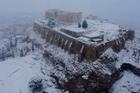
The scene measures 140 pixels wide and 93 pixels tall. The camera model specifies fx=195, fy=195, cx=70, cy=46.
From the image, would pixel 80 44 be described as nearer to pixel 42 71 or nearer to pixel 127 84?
pixel 42 71

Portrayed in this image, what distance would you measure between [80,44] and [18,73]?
9.90 metres

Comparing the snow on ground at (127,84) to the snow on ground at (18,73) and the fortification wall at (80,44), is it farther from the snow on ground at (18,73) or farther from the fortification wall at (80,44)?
the snow on ground at (18,73)

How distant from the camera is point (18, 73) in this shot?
2819 centimetres

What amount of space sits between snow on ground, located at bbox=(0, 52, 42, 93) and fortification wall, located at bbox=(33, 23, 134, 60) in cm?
463

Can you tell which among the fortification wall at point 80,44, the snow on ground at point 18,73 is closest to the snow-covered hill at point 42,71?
the snow on ground at point 18,73

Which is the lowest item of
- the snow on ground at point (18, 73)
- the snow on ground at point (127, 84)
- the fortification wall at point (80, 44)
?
the snow on ground at point (18, 73)

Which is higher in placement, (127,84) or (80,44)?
(80,44)

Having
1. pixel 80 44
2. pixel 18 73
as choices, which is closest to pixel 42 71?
pixel 18 73

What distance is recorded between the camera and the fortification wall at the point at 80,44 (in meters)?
26.0

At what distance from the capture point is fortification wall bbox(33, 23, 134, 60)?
25981 mm

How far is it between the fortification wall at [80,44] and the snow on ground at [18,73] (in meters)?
4.63

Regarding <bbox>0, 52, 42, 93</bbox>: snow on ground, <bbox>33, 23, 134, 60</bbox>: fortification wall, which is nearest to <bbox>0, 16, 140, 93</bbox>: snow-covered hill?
<bbox>0, 52, 42, 93</bbox>: snow on ground

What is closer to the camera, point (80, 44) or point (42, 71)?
point (80, 44)

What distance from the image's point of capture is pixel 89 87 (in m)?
24.2
